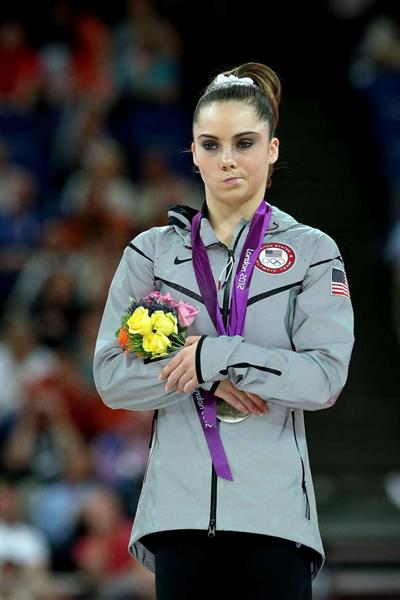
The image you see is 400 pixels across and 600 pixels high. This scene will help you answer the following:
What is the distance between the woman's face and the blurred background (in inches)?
140

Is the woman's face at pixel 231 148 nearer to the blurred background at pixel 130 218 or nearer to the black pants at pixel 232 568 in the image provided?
the black pants at pixel 232 568

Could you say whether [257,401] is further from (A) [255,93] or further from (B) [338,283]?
(A) [255,93]

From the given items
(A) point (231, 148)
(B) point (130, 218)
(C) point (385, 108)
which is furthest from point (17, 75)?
(A) point (231, 148)

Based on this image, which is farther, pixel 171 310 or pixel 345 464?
pixel 345 464

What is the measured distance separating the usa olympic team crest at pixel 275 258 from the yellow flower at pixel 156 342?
0.95ft

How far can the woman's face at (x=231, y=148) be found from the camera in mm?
2926

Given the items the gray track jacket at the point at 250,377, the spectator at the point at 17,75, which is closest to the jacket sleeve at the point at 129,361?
the gray track jacket at the point at 250,377

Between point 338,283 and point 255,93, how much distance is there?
499 millimetres

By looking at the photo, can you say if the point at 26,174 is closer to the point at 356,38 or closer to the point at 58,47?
the point at 58,47

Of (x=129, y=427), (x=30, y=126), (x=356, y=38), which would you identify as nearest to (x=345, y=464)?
(x=129, y=427)

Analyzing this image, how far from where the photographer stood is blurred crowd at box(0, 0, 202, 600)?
22.4ft

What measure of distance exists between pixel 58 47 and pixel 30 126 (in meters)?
0.85

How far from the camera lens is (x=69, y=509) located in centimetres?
700

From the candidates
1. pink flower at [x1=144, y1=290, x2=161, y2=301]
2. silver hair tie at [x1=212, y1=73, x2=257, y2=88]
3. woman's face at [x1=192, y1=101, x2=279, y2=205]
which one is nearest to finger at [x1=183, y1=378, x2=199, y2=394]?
pink flower at [x1=144, y1=290, x2=161, y2=301]
